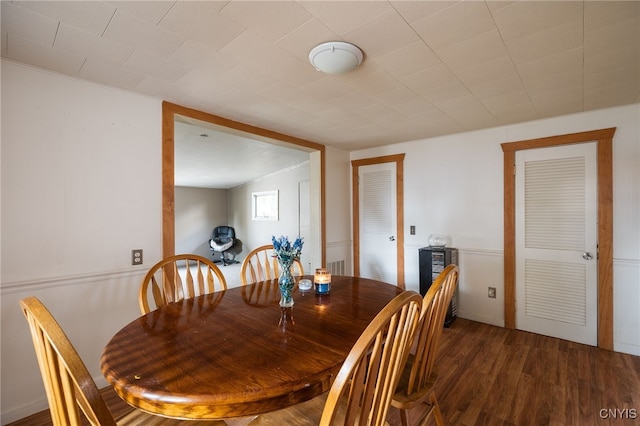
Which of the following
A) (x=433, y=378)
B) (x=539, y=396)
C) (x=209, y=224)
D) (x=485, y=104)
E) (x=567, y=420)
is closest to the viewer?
(x=433, y=378)

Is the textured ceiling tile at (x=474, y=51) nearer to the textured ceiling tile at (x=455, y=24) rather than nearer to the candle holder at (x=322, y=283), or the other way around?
the textured ceiling tile at (x=455, y=24)

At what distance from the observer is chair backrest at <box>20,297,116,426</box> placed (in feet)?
2.33

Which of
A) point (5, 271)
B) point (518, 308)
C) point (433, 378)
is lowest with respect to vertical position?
point (518, 308)

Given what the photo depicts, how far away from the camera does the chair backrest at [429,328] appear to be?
4.09ft

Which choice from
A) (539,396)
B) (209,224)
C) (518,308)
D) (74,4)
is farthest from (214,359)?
(209,224)

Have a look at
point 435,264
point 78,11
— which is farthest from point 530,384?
point 78,11

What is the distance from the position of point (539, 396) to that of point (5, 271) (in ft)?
11.6

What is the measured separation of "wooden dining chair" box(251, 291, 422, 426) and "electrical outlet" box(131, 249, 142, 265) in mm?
A: 1670

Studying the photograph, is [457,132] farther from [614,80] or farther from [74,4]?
[74,4]

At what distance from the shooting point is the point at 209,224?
785 centimetres

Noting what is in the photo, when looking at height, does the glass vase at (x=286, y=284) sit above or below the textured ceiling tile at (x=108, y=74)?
below

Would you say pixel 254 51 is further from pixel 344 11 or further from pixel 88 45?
pixel 88 45

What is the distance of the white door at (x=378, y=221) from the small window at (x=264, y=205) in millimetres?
2958

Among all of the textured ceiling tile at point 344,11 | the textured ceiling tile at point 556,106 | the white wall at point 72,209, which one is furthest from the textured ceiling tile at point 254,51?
the textured ceiling tile at point 556,106
